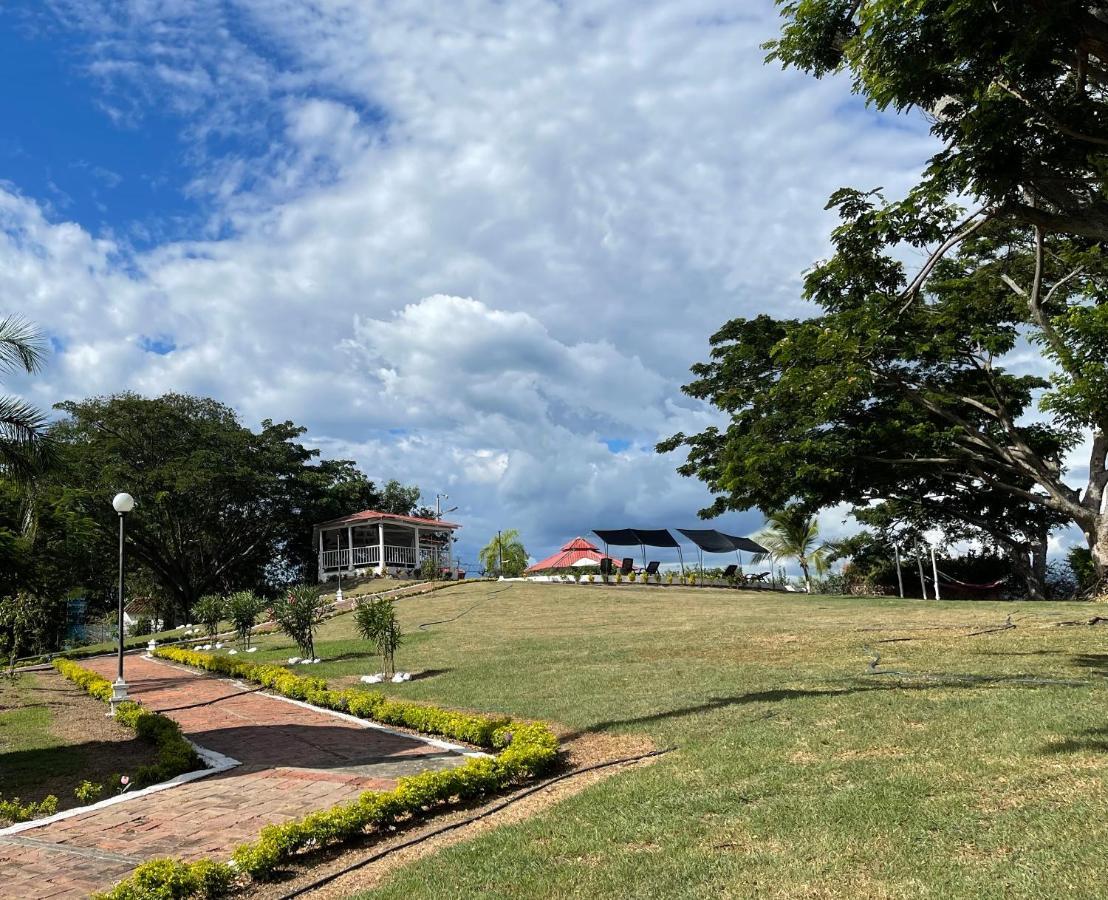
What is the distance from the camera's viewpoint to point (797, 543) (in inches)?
1645

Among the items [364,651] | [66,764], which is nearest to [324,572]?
[364,651]

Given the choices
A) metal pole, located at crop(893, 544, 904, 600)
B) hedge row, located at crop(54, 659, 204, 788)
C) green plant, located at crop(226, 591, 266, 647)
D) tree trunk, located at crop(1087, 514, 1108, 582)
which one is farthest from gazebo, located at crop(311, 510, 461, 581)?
tree trunk, located at crop(1087, 514, 1108, 582)

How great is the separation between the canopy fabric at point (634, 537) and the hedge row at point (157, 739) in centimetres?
2329

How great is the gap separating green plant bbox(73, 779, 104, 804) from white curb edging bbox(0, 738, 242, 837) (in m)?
0.11

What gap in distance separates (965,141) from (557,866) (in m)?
5.95

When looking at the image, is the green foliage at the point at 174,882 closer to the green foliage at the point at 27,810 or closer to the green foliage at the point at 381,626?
the green foliage at the point at 27,810

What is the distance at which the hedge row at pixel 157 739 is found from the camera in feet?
25.2

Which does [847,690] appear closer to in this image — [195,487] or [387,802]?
[387,802]

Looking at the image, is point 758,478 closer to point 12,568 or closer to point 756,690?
point 756,690

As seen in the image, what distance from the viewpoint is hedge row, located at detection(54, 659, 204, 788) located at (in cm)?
767

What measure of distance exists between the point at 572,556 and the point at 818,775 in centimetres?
4262

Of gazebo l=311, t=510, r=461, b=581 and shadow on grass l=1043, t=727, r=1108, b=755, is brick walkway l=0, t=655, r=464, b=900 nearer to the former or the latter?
shadow on grass l=1043, t=727, r=1108, b=755

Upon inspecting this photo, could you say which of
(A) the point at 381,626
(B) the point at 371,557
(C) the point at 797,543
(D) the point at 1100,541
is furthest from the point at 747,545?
(A) the point at 381,626

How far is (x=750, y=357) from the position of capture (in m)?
28.4
